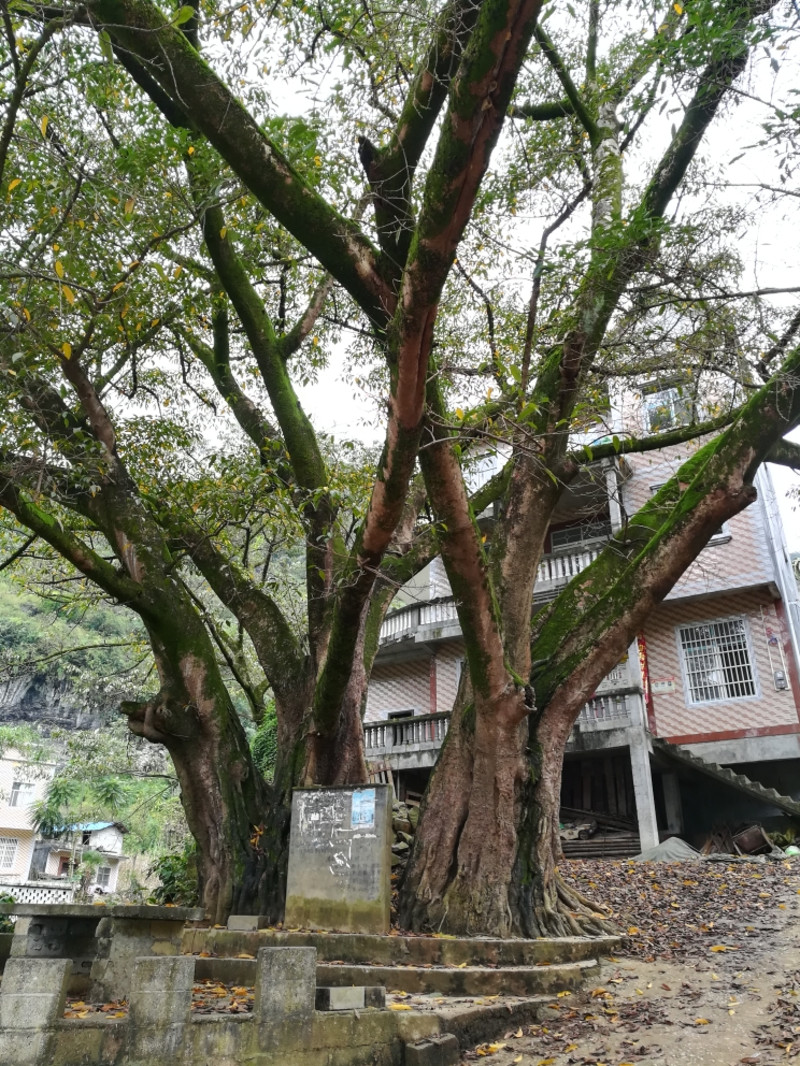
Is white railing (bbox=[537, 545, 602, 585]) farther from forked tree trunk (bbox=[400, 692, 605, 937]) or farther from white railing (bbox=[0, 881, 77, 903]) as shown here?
white railing (bbox=[0, 881, 77, 903])

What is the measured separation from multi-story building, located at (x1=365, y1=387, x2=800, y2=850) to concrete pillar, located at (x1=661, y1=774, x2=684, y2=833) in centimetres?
2

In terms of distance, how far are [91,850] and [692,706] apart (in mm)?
28736

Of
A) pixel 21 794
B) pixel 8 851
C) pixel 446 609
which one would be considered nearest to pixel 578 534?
pixel 446 609

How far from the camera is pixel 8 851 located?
114 ft

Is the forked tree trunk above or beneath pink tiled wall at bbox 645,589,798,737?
beneath

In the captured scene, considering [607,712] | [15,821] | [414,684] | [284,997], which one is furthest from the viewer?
[15,821]

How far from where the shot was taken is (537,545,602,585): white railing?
55.6 ft

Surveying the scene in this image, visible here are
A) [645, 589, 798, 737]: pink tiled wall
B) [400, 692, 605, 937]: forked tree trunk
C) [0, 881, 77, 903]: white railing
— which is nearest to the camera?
[400, 692, 605, 937]: forked tree trunk

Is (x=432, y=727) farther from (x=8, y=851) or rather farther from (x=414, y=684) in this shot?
(x=8, y=851)

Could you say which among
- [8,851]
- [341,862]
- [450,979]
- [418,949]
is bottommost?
[450,979]

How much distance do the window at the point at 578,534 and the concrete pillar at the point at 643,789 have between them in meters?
5.22

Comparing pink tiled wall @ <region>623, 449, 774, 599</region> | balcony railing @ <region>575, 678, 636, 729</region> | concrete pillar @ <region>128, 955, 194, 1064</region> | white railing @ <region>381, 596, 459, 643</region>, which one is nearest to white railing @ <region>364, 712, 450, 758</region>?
white railing @ <region>381, 596, 459, 643</region>

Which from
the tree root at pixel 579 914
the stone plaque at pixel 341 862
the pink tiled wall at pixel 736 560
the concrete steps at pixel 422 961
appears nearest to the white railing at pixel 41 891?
the pink tiled wall at pixel 736 560

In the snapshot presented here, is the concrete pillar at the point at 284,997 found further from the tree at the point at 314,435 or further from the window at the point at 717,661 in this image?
the window at the point at 717,661
